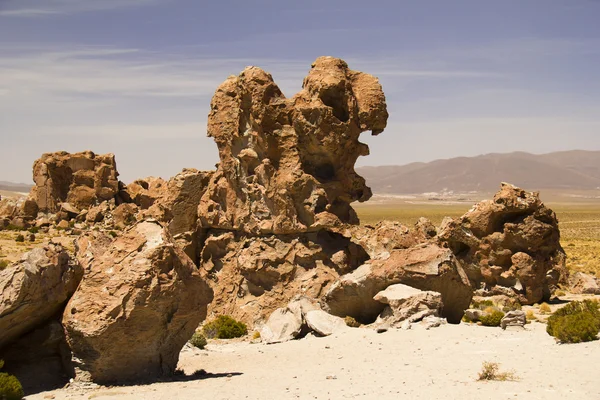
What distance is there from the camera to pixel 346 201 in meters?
22.1

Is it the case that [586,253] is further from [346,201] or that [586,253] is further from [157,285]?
[157,285]

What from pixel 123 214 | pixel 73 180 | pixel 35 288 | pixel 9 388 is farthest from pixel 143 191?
pixel 9 388

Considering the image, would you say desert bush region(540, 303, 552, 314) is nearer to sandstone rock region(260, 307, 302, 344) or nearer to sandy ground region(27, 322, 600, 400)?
sandy ground region(27, 322, 600, 400)

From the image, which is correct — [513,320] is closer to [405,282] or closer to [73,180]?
[405,282]

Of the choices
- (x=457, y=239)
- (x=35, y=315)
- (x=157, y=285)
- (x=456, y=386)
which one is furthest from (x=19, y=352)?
(x=457, y=239)

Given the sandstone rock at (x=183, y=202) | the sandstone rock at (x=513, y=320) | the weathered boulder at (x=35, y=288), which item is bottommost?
the sandstone rock at (x=513, y=320)

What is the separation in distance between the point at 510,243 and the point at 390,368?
11.0 metres

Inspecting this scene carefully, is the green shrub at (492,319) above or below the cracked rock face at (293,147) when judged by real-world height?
below

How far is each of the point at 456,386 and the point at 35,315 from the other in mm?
6957

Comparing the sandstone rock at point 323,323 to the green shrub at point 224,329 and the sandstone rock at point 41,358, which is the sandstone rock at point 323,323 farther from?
the sandstone rock at point 41,358

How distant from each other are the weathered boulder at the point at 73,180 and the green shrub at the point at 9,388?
48247 mm

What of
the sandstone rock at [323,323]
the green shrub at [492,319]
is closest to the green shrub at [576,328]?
the green shrub at [492,319]

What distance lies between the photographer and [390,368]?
40.6 ft

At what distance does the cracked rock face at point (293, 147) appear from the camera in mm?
20594
